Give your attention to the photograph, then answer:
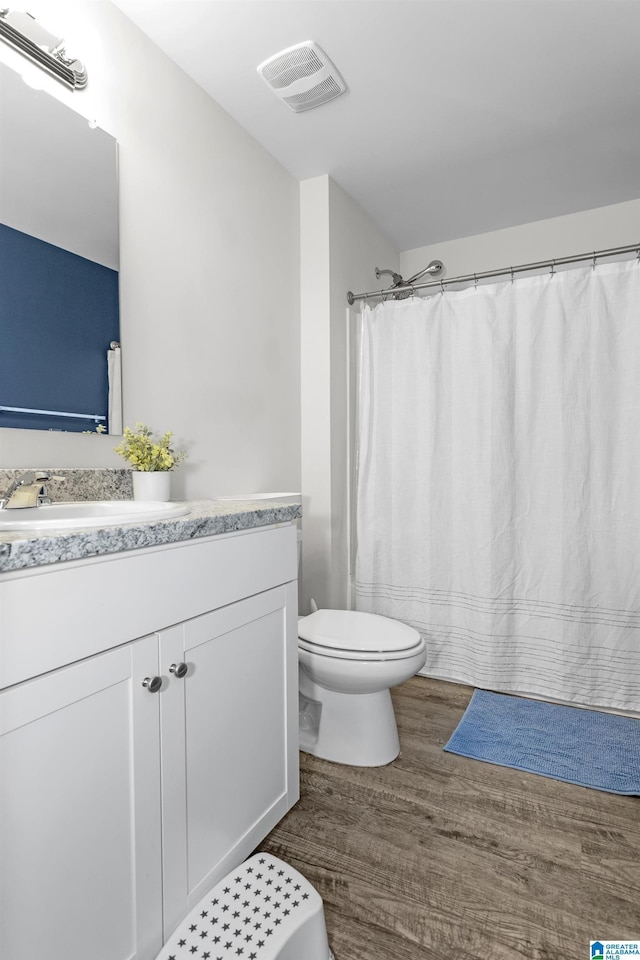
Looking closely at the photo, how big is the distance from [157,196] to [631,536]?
6.85 feet

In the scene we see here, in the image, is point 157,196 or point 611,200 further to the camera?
point 611,200

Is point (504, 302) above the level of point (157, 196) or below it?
below

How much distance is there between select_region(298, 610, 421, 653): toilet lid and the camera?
1646 millimetres

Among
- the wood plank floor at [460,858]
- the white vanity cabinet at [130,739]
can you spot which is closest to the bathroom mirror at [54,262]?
the white vanity cabinet at [130,739]

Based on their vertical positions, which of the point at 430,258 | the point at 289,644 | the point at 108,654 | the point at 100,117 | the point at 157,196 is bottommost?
the point at 289,644

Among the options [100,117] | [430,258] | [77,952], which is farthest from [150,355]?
[430,258]

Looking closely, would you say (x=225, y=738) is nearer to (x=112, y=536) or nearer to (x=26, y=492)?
(x=112, y=536)

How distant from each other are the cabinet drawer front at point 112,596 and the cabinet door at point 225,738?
0.06 m

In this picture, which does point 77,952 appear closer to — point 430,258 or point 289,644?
point 289,644

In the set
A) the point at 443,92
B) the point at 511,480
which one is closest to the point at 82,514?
the point at 511,480

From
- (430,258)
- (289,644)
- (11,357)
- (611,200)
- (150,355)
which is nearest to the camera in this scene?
(11,357)

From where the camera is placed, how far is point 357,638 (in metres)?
1.71

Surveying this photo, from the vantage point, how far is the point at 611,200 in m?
2.64

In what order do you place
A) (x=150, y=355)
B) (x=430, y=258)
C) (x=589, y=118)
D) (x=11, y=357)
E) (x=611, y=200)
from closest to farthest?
(x=11, y=357) → (x=150, y=355) → (x=589, y=118) → (x=611, y=200) → (x=430, y=258)
